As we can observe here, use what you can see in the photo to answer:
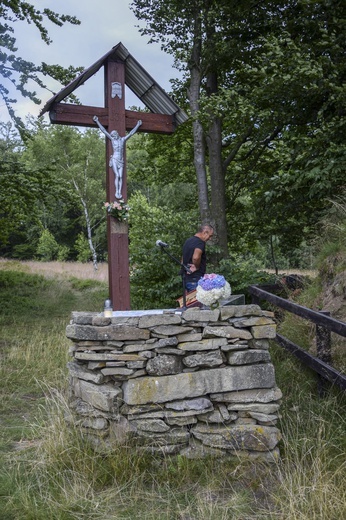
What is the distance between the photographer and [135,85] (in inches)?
256

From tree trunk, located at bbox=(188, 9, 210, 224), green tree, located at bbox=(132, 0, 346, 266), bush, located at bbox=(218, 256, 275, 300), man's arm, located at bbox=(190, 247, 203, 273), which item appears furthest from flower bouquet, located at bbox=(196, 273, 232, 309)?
tree trunk, located at bbox=(188, 9, 210, 224)

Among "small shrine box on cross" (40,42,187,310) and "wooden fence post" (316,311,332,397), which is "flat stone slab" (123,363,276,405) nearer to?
"wooden fence post" (316,311,332,397)

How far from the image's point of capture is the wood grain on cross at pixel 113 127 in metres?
6.13

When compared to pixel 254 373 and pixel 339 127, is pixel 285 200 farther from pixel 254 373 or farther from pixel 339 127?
pixel 254 373

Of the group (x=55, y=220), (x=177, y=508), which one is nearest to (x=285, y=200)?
(x=177, y=508)

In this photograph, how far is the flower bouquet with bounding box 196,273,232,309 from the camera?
4430 mm

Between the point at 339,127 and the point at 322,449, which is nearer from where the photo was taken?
the point at 322,449

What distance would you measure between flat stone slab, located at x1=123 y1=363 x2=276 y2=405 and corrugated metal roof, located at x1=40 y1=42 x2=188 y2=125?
3581 mm

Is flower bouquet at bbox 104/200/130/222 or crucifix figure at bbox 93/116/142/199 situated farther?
crucifix figure at bbox 93/116/142/199

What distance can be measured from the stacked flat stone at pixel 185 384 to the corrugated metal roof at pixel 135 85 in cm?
300

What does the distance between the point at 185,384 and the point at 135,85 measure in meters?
4.08

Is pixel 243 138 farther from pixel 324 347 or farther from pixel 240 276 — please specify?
pixel 324 347

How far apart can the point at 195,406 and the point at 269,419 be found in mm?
640

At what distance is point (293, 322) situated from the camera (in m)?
6.50
